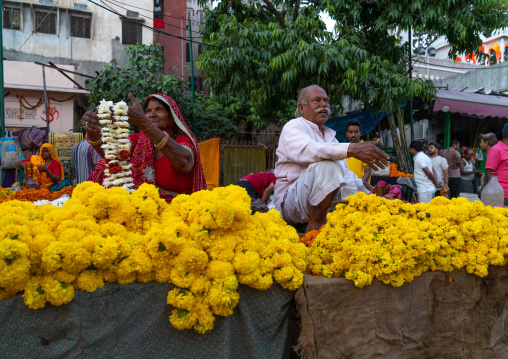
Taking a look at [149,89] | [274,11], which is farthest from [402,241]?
[149,89]

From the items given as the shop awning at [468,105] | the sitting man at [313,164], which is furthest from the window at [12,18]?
the sitting man at [313,164]

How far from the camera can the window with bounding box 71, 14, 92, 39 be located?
15805mm

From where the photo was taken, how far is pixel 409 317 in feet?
7.04

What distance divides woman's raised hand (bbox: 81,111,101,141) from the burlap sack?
1.83 meters

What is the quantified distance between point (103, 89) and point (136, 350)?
886cm

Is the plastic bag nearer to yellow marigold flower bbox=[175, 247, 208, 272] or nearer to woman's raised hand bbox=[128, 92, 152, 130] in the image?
woman's raised hand bbox=[128, 92, 152, 130]

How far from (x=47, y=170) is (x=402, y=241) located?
252 inches

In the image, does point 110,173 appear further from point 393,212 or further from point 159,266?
point 393,212

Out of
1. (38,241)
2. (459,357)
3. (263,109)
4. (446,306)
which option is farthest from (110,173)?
(263,109)

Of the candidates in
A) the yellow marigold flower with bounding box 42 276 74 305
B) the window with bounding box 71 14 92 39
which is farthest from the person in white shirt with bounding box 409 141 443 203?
the window with bounding box 71 14 92 39

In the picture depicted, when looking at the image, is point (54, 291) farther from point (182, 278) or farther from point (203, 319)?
point (203, 319)

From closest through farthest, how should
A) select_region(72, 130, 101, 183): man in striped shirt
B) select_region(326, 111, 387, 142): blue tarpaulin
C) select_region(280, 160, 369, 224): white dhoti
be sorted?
select_region(280, 160, 369, 224): white dhoti, select_region(72, 130, 101, 183): man in striped shirt, select_region(326, 111, 387, 142): blue tarpaulin

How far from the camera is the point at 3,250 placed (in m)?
1.40

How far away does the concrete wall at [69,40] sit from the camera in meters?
15.2
